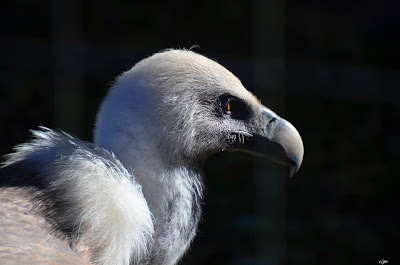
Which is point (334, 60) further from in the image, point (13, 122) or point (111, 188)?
point (111, 188)

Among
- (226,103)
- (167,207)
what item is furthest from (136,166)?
(226,103)

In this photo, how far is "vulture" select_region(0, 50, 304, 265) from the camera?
1.27 metres

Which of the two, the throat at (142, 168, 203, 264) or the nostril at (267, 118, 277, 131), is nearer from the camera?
the throat at (142, 168, 203, 264)

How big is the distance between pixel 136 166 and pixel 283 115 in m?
1.76

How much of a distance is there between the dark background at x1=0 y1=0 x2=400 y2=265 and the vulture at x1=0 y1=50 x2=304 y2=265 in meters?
1.24

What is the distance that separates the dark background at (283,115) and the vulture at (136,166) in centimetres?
124

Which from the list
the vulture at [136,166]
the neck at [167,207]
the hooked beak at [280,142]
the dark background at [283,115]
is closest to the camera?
the vulture at [136,166]

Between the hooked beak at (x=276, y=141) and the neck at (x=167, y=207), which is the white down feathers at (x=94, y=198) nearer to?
the neck at (x=167, y=207)

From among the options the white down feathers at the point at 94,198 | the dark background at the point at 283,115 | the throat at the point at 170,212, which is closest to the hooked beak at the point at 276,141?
the throat at the point at 170,212

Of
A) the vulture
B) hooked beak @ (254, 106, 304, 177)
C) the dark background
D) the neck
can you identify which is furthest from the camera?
the dark background

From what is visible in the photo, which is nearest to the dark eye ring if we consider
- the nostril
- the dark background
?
the nostril

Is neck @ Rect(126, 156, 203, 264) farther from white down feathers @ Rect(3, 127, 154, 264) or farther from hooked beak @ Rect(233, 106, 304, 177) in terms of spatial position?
hooked beak @ Rect(233, 106, 304, 177)

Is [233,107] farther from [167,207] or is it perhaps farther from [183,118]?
[167,207]

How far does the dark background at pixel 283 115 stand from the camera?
307cm
